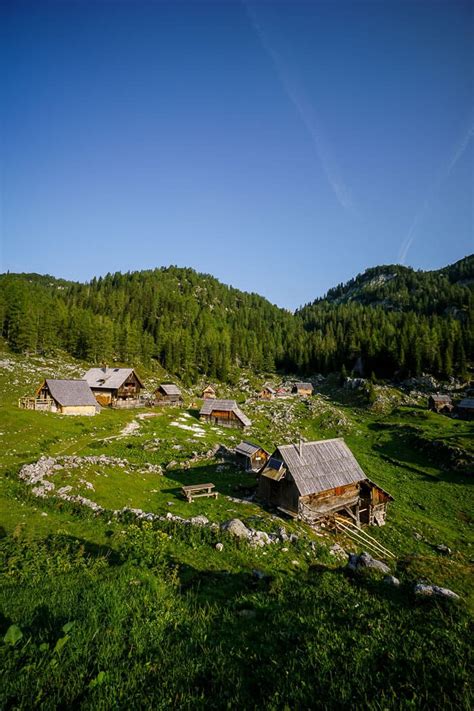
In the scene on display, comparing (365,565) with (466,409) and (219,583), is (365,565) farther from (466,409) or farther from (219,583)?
(466,409)

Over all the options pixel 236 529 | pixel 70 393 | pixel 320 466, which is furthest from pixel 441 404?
pixel 70 393

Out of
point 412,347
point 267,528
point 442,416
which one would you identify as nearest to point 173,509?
point 267,528

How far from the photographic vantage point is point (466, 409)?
83125 mm

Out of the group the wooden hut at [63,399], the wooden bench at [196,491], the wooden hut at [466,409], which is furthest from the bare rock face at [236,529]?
the wooden hut at [466,409]

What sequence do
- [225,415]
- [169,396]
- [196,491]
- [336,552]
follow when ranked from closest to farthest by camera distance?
[336,552], [196,491], [225,415], [169,396]

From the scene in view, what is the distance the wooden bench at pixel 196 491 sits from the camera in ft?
96.6

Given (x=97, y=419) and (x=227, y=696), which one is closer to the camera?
(x=227, y=696)

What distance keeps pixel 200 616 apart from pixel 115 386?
72498 mm

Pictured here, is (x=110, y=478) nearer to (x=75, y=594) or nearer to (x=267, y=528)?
(x=267, y=528)

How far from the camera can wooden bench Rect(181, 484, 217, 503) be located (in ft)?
96.6

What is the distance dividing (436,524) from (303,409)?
51513mm

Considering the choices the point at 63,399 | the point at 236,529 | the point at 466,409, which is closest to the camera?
the point at 236,529

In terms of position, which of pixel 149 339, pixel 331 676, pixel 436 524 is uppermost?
pixel 149 339

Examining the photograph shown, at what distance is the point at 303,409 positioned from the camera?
86000 mm
